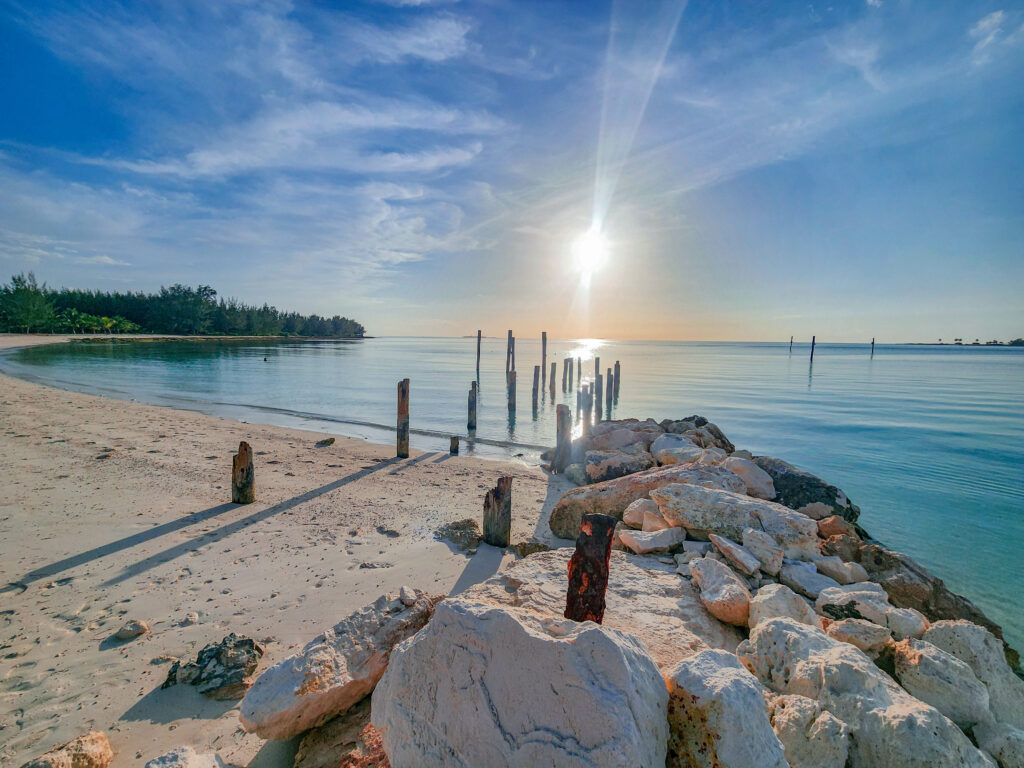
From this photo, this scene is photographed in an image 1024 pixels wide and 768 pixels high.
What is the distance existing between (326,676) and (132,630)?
2371 millimetres

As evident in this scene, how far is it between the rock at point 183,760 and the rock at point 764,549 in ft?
14.3

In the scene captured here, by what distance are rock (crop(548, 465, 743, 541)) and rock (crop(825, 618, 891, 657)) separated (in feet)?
9.30

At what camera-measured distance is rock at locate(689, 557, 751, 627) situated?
11.4ft

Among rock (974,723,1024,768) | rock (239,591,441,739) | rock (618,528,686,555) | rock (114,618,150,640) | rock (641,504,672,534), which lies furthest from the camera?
rock (641,504,672,534)

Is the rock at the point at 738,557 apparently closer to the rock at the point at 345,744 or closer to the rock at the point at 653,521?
the rock at the point at 653,521

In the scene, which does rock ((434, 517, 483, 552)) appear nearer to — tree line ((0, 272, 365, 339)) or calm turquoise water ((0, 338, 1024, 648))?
calm turquoise water ((0, 338, 1024, 648))

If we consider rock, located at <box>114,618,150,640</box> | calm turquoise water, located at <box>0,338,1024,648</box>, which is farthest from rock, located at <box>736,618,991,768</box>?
calm turquoise water, located at <box>0,338,1024,648</box>

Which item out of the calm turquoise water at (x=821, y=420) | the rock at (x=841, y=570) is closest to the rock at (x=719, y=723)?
the rock at (x=841, y=570)

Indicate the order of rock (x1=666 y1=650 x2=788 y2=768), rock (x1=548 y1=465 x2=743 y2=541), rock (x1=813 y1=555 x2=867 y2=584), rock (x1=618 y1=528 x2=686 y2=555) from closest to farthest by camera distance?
rock (x1=666 y1=650 x2=788 y2=768) < rock (x1=813 y1=555 x2=867 y2=584) < rock (x1=618 y1=528 x2=686 y2=555) < rock (x1=548 y1=465 x2=743 y2=541)

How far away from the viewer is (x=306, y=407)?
20.8 meters

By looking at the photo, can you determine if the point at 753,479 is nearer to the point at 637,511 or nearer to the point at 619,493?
the point at 619,493

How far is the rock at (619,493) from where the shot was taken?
6164 millimetres

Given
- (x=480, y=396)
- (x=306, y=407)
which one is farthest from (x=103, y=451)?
(x=480, y=396)

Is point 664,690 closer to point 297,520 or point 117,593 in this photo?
point 117,593
